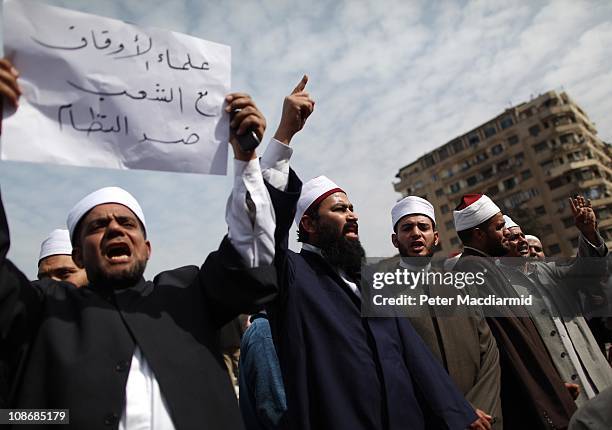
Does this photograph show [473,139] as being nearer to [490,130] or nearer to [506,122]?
[490,130]

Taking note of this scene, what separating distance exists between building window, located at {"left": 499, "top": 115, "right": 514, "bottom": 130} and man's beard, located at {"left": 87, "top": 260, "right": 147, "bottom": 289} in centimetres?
5905

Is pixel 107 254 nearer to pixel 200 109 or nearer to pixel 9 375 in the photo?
pixel 9 375

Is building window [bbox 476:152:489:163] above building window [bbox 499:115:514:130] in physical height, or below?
below

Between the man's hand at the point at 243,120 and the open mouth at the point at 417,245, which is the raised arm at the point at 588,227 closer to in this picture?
the open mouth at the point at 417,245

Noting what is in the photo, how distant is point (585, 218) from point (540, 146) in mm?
53833

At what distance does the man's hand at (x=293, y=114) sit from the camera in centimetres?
224

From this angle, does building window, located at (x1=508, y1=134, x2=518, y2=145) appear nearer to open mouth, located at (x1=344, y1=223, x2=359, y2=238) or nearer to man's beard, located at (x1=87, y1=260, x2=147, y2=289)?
open mouth, located at (x1=344, y1=223, x2=359, y2=238)

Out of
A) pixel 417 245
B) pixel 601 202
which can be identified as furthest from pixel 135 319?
pixel 601 202

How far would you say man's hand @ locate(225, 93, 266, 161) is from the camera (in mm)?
1979

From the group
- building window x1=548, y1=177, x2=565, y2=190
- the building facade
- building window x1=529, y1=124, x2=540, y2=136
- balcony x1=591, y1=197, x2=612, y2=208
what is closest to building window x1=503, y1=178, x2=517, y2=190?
the building facade

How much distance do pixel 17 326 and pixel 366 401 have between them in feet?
5.31

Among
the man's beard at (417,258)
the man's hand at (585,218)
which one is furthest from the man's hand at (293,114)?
the man's hand at (585,218)

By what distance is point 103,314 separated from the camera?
1.87 metres

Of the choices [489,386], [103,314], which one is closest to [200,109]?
[103,314]
